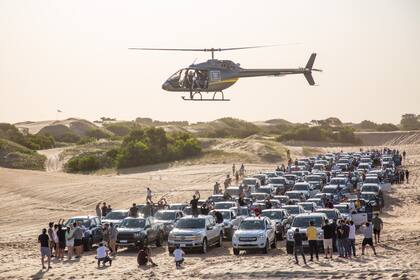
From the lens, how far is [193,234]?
30.9 m

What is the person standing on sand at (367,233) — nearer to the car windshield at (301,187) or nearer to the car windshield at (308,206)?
the car windshield at (308,206)

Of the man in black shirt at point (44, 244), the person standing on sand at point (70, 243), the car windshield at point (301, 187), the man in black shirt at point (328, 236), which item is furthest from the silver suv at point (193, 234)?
the car windshield at point (301, 187)

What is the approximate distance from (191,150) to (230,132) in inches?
2451

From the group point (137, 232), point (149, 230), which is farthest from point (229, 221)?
point (137, 232)

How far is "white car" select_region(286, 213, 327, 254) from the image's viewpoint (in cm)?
2936

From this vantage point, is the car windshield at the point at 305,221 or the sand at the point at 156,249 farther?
the car windshield at the point at 305,221

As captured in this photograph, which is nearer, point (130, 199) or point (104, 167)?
point (130, 199)

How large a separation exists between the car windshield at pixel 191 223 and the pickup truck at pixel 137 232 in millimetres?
1516

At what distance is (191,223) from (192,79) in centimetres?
1813

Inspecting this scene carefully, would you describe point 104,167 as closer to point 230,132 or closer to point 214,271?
point 214,271

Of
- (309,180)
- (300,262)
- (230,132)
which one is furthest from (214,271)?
(230,132)

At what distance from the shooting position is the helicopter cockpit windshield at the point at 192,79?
159 ft

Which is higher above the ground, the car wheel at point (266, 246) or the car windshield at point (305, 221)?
the car windshield at point (305, 221)

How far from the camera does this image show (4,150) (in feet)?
302
